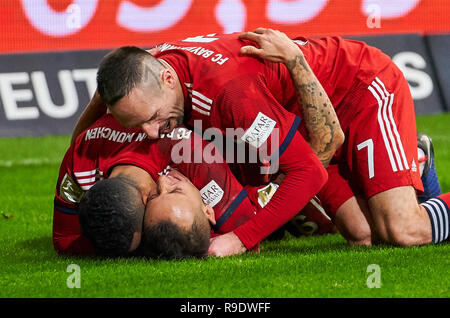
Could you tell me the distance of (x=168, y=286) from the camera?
382cm

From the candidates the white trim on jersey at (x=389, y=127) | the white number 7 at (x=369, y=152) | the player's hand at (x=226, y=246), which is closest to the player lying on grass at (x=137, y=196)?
the player's hand at (x=226, y=246)

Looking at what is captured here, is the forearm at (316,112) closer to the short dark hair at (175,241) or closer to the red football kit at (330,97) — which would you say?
the red football kit at (330,97)

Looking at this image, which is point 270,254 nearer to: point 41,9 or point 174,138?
point 174,138

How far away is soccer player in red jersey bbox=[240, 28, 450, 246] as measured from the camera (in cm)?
476

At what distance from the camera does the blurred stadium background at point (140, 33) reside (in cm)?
1023

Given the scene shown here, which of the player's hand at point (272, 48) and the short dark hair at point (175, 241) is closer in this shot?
the short dark hair at point (175, 241)

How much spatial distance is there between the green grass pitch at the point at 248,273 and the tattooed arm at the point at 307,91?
65 centimetres

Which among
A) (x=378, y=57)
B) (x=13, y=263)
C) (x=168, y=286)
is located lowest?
(x=13, y=263)

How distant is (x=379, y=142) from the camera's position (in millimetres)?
4977

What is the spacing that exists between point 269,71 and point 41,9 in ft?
23.3

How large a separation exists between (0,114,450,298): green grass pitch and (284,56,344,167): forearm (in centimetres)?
62

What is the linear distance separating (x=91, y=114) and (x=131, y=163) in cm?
96

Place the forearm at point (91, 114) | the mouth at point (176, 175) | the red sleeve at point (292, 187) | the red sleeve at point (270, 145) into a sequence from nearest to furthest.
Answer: the red sleeve at point (270, 145) → the red sleeve at point (292, 187) → the mouth at point (176, 175) → the forearm at point (91, 114)
